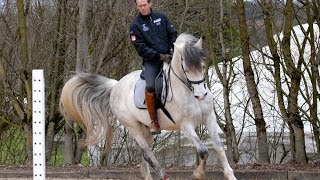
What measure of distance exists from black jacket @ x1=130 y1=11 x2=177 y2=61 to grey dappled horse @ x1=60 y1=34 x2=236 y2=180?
Result: 258 mm

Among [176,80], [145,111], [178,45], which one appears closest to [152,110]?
[145,111]

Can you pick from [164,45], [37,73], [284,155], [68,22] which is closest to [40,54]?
[68,22]

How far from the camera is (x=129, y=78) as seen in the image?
9.76 metres

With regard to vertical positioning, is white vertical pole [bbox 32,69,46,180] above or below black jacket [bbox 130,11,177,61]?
below

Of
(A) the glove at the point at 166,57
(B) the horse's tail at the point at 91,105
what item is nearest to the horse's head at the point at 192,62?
(A) the glove at the point at 166,57

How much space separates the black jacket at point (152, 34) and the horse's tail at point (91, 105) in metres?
1.80

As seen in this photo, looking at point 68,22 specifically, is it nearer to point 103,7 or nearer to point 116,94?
point 103,7

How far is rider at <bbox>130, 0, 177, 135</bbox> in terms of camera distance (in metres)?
8.77

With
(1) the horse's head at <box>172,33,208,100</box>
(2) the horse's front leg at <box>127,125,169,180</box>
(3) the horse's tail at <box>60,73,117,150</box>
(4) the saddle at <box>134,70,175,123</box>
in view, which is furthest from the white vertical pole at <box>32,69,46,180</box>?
(3) the horse's tail at <box>60,73,117,150</box>

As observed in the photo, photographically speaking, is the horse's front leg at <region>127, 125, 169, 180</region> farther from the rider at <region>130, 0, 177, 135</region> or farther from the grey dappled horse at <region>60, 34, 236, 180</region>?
the rider at <region>130, 0, 177, 135</region>

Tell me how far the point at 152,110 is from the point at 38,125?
9.54ft

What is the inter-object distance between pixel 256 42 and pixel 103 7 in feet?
11.5

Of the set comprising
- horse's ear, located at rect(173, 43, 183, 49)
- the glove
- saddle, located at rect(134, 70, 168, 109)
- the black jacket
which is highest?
the black jacket

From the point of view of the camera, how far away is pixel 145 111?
9.30 metres
